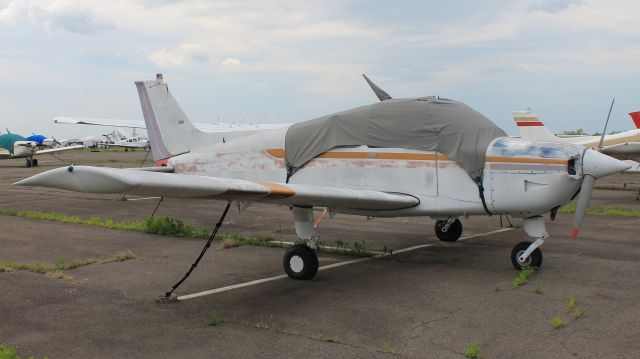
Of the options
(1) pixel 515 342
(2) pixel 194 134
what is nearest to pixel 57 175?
(1) pixel 515 342

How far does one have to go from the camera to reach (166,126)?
1159 cm

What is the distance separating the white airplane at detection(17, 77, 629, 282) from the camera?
6.97 metres

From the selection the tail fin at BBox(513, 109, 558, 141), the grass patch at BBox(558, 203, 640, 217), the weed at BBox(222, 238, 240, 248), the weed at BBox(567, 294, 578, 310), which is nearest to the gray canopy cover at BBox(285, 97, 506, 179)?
the weed at BBox(567, 294, 578, 310)

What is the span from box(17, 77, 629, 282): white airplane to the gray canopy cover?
0.05 feet

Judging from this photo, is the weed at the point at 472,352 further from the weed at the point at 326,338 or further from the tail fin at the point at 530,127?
the tail fin at the point at 530,127

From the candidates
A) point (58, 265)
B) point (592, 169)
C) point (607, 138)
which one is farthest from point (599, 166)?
point (607, 138)

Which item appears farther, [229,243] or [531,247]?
[229,243]

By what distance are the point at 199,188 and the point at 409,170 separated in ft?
11.3

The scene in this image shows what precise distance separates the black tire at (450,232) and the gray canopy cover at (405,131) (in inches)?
111

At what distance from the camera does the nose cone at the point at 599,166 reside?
268 inches

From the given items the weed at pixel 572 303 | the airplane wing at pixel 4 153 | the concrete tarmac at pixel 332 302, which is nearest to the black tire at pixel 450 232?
the concrete tarmac at pixel 332 302

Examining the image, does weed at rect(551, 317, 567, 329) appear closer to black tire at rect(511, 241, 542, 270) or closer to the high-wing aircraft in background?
black tire at rect(511, 241, 542, 270)

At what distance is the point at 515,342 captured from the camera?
4953mm

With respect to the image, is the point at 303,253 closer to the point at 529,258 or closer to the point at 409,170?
the point at 409,170
